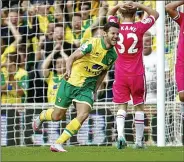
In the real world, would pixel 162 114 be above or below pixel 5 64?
below

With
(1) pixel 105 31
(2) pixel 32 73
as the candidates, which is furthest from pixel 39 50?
(1) pixel 105 31

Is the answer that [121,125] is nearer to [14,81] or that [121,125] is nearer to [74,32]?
[74,32]

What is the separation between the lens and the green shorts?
796cm

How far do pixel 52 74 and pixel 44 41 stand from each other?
2.25ft

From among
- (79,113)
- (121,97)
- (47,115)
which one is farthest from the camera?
(121,97)

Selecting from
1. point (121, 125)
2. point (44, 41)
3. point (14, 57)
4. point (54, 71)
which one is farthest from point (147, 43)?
point (121, 125)

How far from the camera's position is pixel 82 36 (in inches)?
480

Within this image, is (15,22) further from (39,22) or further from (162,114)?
(162,114)

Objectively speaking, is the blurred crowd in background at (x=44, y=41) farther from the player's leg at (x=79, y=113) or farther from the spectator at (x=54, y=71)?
the player's leg at (x=79, y=113)

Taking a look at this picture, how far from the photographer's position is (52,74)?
12.2 m

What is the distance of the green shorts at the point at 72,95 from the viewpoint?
7.96m

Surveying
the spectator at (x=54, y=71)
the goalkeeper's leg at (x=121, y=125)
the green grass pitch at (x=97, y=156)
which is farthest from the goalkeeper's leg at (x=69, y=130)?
the spectator at (x=54, y=71)

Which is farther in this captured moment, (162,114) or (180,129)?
(180,129)

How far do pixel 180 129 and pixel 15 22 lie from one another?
11.9ft
